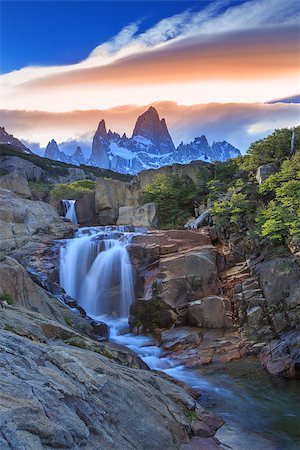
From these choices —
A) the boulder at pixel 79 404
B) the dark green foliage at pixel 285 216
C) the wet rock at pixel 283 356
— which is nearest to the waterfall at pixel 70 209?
the dark green foliage at pixel 285 216

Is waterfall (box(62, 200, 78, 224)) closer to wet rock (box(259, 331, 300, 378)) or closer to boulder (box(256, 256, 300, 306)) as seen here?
boulder (box(256, 256, 300, 306))

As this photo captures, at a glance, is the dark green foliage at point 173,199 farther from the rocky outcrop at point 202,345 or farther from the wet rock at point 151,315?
the rocky outcrop at point 202,345

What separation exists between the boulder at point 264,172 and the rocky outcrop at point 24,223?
46.7 ft

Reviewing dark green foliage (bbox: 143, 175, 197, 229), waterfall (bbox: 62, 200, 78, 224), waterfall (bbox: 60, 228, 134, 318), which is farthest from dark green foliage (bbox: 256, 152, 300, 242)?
waterfall (bbox: 62, 200, 78, 224)

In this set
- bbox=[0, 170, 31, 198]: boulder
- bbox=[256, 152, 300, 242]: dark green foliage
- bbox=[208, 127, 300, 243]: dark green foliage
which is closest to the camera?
bbox=[256, 152, 300, 242]: dark green foliage

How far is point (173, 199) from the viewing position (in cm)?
3600

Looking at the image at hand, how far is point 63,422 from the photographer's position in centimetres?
517

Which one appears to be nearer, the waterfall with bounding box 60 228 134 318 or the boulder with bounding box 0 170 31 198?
the waterfall with bounding box 60 228 134 318

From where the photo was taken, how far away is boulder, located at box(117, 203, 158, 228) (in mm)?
35312

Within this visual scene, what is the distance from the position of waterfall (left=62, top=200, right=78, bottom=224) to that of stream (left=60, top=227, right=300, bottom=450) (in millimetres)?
11842

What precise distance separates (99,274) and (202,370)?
1035cm

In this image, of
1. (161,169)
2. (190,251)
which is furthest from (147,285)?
(161,169)

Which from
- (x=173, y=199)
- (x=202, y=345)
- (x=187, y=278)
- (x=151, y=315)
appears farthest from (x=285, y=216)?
(x=173, y=199)

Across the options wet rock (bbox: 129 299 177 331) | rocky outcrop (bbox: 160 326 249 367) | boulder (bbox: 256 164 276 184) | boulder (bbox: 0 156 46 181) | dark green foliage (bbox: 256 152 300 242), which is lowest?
rocky outcrop (bbox: 160 326 249 367)
